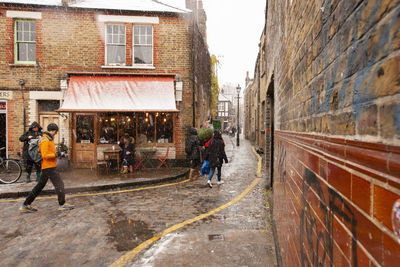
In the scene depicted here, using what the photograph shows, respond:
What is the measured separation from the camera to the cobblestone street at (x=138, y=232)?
3.76 meters

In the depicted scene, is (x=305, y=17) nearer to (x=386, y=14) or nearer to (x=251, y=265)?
(x=386, y=14)

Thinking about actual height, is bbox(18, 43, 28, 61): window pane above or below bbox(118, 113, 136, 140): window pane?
above

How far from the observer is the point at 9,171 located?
29.6ft

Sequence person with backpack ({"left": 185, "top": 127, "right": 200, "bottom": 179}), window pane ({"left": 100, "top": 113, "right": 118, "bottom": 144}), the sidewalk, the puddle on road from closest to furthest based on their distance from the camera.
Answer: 1. the puddle on road
2. the sidewalk
3. person with backpack ({"left": 185, "top": 127, "right": 200, "bottom": 179})
4. window pane ({"left": 100, "top": 113, "right": 118, "bottom": 144})

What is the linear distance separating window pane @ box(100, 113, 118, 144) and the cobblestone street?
5283mm

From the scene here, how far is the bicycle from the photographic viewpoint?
878 cm

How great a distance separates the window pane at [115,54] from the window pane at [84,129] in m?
2.79

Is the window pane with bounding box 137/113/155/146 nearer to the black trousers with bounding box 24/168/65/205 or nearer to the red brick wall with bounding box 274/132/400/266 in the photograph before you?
the black trousers with bounding box 24/168/65/205

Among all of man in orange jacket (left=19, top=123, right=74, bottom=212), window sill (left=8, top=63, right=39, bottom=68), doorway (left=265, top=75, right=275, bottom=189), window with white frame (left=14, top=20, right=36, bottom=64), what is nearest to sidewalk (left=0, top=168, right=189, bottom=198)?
man in orange jacket (left=19, top=123, right=74, bottom=212)

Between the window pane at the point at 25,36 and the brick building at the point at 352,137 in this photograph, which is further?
the window pane at the point at 25,36

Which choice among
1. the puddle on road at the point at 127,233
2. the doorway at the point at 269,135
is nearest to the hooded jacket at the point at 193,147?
the doorway at the point at 269,135

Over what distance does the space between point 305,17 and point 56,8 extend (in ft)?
42.9

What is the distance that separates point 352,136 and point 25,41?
565 inches

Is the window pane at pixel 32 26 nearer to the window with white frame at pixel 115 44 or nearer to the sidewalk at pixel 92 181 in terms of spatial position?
the window with white frame at pixel 115 44
